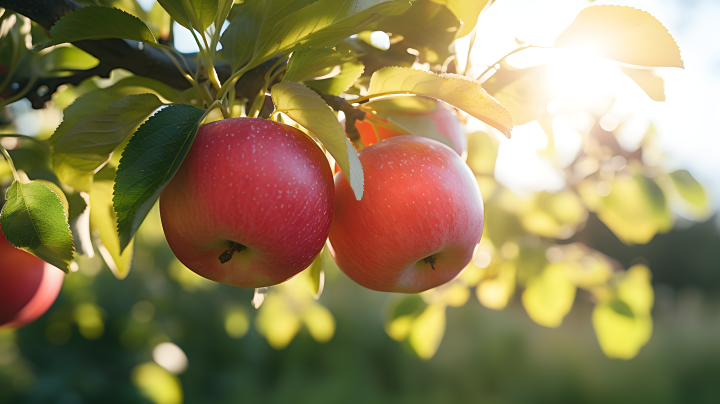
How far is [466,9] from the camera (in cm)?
47

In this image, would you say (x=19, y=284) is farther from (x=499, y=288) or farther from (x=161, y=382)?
(x=161, y=382)

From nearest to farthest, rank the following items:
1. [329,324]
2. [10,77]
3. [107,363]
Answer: [10,77]
[329,324]
[107,363]

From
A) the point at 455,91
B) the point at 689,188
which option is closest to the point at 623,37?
the point at 455,91

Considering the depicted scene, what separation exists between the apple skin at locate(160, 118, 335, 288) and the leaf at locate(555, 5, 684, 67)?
0.31m

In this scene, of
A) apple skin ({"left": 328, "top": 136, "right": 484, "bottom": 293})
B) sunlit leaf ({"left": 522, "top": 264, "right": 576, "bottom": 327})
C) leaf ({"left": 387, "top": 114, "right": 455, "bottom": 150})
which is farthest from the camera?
sunlit leaf ({"left": 522, "top": 264, "right": 576, "bottom": 327})

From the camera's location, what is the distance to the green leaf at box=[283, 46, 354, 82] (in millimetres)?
336

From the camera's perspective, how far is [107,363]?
3.62 meters

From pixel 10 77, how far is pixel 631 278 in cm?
129

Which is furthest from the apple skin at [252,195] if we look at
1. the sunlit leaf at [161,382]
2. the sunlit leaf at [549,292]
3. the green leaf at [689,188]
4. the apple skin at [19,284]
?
the sunlit leaf at [161,382]

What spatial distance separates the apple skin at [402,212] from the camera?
0.38 meters

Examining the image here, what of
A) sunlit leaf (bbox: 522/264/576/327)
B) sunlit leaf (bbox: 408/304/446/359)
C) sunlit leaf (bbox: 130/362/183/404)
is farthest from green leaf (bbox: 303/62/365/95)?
sunlit leaf (bbox: 130/362/183/404)

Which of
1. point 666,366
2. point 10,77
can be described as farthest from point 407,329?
point 666,366

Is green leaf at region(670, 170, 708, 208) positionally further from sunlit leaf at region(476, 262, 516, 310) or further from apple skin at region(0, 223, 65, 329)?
apple skin at region(0, 223, 65, 329)

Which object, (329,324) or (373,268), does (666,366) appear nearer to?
(329,324)
